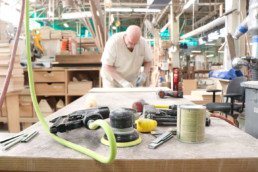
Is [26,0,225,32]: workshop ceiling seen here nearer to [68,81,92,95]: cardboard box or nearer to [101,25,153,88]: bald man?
[101,25,153,88]: bald man

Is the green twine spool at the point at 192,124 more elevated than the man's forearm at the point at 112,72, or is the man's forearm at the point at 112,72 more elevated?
the man's forearm at the point at 112,72

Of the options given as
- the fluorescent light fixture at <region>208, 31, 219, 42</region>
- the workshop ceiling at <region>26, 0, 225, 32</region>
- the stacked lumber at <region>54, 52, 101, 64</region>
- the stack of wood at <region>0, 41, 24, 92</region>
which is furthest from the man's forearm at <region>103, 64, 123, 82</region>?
the fluorescent light fixture at <region>208, 31, 219, 42</region>

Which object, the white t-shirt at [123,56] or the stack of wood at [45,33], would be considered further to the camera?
the stack of wood at [45,33]

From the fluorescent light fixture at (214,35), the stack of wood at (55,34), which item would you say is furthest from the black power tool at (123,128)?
the fluorescent light fixture at (214,35)

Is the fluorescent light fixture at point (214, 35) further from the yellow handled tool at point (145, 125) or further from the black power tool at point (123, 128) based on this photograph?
the black power tool at point (123, 128)

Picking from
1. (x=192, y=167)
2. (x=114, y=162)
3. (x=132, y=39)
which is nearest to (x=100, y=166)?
(x=114, y=162)

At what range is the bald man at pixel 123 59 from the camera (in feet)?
9.12

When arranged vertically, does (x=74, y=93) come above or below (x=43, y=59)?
below

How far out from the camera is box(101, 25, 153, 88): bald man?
9.12 feet

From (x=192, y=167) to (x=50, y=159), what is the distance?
41cm

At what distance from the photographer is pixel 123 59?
2.88m

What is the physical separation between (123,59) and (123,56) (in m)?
0.05

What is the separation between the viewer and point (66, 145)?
25.2 inches

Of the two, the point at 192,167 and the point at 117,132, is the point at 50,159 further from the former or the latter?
the point at 192,167
